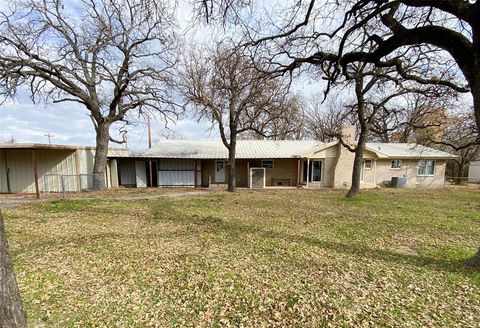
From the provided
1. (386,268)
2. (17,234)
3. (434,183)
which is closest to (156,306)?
(386,268)

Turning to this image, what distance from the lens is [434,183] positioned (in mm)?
21125

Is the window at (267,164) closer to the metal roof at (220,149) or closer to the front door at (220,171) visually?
the metal roof at (220,149)

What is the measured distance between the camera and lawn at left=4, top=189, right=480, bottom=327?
333cm

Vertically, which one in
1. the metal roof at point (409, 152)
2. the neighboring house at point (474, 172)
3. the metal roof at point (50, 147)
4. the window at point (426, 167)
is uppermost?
the metal roof at point (50, 147)

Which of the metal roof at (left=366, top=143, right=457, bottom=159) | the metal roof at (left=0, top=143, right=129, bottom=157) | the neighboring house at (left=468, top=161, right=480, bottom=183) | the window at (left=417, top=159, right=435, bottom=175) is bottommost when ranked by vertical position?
the neighboring house at (left=468, top=161, right=480, bottom=183)

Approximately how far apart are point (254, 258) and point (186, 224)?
3.51 metres

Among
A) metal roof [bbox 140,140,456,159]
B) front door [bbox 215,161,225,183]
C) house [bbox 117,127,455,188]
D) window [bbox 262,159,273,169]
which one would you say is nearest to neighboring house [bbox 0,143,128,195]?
house [bbox 117,127,455,188]

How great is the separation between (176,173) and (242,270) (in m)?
15.3

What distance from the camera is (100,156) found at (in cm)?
1602

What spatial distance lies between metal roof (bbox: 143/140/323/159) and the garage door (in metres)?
0.76

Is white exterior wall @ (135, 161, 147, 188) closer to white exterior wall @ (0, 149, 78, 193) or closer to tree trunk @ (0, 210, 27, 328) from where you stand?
white exterior wall @ (0, 149, 78, 193)

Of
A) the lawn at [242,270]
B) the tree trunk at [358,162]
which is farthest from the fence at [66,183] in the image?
the tree trunk at [358,162]

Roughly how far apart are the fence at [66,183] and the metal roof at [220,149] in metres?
4.21

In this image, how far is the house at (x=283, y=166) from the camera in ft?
62.0
